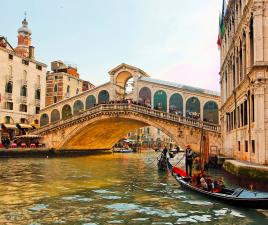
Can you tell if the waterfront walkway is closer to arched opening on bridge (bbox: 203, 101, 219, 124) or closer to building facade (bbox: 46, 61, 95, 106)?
arched opening on bridge (bbox: 203, 101, 219, 124)

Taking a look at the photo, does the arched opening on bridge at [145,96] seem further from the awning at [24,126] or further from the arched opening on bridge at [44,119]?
the awning at [24,126]

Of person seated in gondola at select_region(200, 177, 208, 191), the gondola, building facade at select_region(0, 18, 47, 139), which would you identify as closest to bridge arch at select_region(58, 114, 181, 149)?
building facade at select_region(0, 18, 47, 139)

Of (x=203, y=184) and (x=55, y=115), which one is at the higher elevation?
(x=55, y=115)

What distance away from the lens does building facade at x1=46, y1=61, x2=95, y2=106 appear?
47.2 metres

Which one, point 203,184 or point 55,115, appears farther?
point 55,115

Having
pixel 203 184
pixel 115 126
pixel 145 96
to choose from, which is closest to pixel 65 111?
pixel 115 126

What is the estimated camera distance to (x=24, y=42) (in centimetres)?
4469

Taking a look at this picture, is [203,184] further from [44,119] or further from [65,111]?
[44,119]

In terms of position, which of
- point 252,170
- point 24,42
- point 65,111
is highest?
point 24,42

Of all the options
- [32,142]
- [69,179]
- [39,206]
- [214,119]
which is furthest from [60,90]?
[39,206]

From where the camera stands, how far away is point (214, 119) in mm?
32312

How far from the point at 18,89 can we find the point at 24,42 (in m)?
9.02

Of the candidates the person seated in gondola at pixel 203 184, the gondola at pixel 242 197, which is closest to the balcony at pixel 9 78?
the person seated in gondola at pixel 203 184

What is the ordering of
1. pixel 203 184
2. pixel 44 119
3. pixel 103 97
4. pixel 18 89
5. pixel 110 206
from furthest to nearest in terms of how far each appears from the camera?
pixel 44 119 < pixel 18 89 < pixel 103 97 < pixel 203 184 < pixel 110 206
